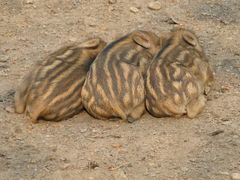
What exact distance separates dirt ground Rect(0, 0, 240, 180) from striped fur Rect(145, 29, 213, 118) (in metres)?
0.10

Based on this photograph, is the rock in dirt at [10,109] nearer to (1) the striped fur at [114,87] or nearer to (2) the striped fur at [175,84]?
(1) the striped fur at [114,87]

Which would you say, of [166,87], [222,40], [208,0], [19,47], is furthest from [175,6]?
[166,87]

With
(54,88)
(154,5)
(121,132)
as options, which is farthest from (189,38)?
(154,5)

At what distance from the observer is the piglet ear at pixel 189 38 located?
657 centimetres

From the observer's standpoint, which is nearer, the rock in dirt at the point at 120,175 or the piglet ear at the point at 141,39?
the rock in dirt at the point at 120,175

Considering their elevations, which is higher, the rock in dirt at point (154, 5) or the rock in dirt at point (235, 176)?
the rock in dirt at point (235, 176)

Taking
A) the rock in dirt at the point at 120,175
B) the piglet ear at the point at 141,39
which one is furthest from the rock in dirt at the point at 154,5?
the rock in dirt at the point at 120,175

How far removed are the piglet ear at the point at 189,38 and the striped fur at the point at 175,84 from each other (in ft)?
0.67

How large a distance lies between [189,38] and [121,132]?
139 cm

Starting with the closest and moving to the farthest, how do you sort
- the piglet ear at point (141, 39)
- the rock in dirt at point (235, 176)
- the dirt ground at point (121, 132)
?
the rock in dirt at point (235, 176)
the dirt ground at point (121, 132)
the piglet ear at point (141, 39)

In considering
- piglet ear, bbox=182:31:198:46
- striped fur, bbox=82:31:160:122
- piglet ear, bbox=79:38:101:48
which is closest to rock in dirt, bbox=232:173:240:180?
striped fur, bbox=82:31:160:122

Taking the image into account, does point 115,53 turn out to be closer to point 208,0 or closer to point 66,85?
point 66,85

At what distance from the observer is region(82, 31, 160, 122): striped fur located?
5809 mm

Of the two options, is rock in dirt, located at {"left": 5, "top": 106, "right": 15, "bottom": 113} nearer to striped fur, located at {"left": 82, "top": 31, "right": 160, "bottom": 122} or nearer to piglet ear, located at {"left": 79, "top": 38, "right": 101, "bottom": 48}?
striped fur, located at {"left": 82, "top": 31, "right": 160, "bottom": 122}
